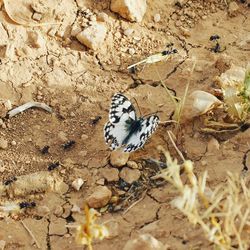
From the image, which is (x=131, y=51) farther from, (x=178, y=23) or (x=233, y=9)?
(x=233, y=9)

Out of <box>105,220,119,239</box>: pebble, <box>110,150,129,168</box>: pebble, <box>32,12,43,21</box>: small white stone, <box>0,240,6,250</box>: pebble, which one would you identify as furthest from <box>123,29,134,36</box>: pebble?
<box>0,240,6,250</box>: pebble

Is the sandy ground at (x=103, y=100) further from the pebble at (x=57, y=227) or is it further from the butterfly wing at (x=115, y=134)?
the butterfly wing at (x=115, y=134)

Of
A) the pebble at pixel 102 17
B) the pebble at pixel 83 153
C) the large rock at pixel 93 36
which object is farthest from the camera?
the pebble at pixel 102 17

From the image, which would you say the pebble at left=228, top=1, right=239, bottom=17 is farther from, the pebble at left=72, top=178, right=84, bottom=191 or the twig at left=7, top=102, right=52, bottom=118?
the pebble at left=72, top=178, right=84, bottom=191

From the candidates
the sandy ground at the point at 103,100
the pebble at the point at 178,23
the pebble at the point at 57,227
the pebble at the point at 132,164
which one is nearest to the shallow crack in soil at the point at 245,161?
the sandy ground at the point at 103,100

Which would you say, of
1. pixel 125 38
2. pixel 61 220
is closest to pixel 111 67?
pixel 125 38

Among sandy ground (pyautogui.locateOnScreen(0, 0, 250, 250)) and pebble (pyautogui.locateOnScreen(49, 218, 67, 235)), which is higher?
sandy ground (pyautogui.locateOnScreen(0, 0, 250, 250))

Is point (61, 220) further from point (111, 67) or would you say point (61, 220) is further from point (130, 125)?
point (111, 67)
